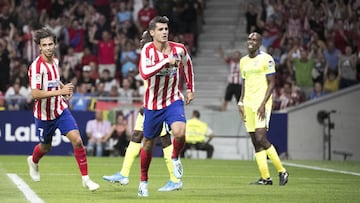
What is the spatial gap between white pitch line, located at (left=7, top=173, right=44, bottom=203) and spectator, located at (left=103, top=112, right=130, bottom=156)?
919 cm

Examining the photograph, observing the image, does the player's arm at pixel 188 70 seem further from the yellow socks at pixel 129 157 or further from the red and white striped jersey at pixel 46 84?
the yellow socks at pixel 129 157

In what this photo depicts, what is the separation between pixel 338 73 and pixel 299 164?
5.84 m

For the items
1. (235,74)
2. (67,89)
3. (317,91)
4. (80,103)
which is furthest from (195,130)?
(67,89)

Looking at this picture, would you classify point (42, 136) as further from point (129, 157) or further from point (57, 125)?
point (129, 157)

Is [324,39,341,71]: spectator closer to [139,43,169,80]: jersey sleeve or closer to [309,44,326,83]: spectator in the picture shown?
[309,44,326,83]: spectator

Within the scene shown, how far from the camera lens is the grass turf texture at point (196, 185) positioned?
525 inches

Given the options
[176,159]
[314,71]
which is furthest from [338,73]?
[176,159]

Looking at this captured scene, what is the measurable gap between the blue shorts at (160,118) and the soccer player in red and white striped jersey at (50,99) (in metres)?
1.08

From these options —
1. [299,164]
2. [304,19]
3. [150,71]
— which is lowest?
[299,164]

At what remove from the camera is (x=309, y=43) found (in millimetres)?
29672

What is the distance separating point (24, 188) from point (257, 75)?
14.3 ft

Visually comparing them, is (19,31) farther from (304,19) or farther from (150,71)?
(150,71)

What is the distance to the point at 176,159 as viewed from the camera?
552 inches

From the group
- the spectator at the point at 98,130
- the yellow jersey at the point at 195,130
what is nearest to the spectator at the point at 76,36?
the spectator at the point at 98,130
